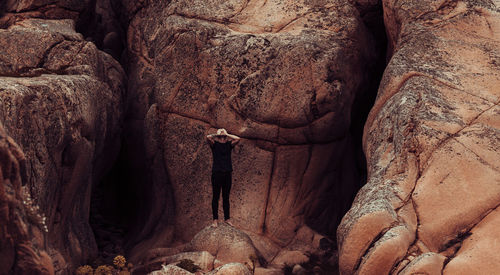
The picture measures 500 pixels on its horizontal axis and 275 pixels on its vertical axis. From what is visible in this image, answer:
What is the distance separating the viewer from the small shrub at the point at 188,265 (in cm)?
1394

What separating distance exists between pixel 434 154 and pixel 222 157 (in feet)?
12.6

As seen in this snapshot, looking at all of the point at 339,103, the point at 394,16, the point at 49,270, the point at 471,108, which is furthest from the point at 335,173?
the point at 49,270

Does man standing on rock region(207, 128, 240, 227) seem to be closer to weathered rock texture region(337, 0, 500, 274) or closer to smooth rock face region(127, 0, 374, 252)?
smooth rock face region(127, 0, 374, 252)

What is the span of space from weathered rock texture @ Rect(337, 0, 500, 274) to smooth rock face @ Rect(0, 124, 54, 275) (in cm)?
438

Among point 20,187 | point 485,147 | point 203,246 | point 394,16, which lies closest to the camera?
point 20,187

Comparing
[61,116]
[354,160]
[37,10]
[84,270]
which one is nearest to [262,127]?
[354,160]

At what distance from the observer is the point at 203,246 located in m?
14.8

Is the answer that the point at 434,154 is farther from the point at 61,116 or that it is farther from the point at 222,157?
the point at 61,116

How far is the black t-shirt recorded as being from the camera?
15164mm

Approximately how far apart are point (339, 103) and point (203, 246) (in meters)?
4.35

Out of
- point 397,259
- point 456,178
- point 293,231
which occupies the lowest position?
point 293,231

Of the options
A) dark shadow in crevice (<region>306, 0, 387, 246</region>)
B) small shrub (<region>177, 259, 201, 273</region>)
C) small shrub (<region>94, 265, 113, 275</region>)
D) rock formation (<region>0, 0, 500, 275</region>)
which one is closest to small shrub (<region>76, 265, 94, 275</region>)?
small shrub (<region>94, 265, 113, 275</region>)

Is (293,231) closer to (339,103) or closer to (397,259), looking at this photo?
(339,103)

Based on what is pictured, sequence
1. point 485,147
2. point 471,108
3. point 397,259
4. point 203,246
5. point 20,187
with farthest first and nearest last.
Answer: point 203,246 < point 471,108 < point 485,147 < point 397,259 < point 20,187
